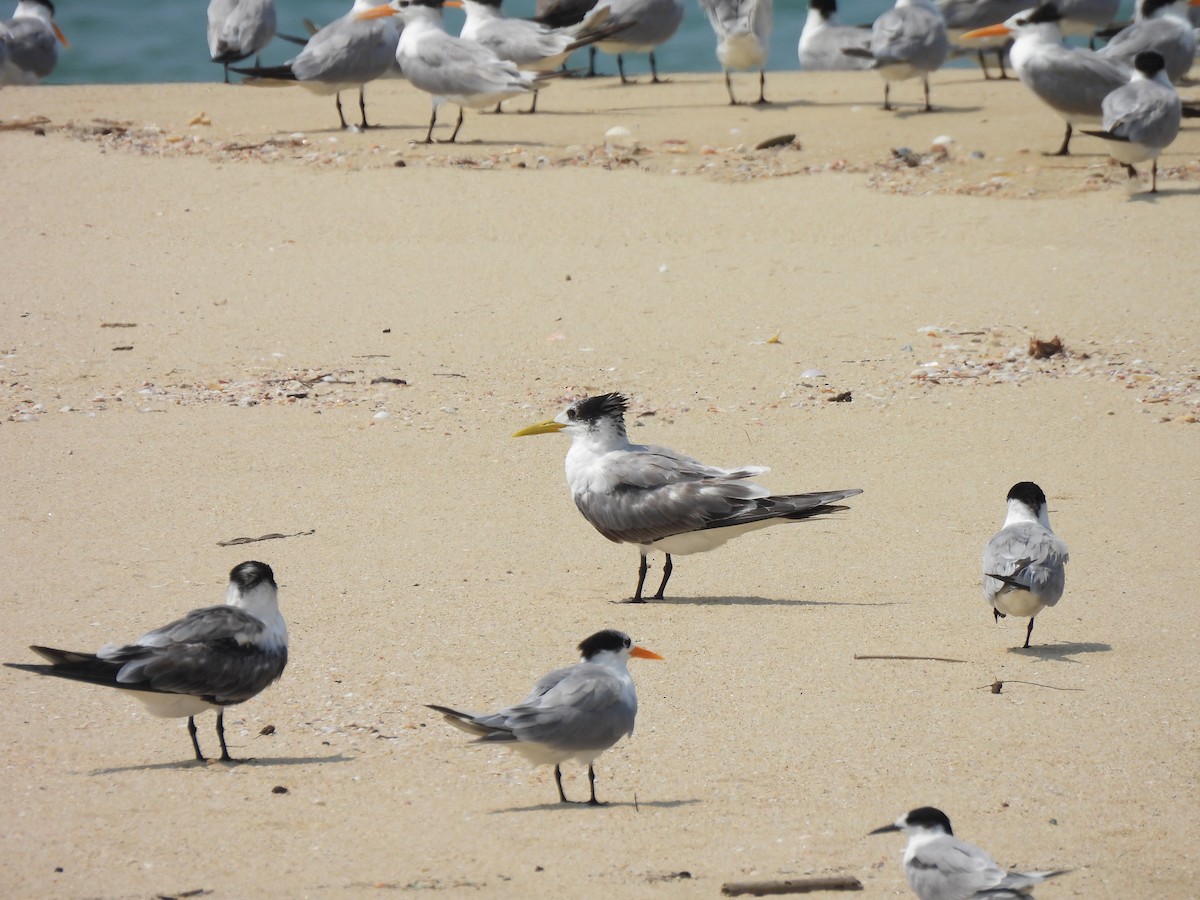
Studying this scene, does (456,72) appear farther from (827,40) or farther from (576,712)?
(576,712)

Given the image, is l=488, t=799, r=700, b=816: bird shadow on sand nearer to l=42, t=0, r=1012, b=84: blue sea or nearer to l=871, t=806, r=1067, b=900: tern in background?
l=871, t=806, r=1067, b=900: tern in background

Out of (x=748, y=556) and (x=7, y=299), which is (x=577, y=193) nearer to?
(x=7, y=299)

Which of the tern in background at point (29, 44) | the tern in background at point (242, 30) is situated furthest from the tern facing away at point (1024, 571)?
the tern in background at point (29, 44)

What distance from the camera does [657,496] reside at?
19.7 feet

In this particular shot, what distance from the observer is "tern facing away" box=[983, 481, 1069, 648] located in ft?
17.2

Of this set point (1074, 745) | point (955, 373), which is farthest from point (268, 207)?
point (1074, 745)

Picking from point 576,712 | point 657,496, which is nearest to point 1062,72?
point 657,496

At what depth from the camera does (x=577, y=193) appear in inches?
448

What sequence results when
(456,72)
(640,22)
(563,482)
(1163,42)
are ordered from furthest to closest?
1. (640,22)
2. (1163,42)
3. (456,72)
4. (563,482)

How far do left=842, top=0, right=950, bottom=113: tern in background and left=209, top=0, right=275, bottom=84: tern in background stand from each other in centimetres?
597

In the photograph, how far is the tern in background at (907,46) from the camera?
1383cm

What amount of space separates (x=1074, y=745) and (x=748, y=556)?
2130 millimetres

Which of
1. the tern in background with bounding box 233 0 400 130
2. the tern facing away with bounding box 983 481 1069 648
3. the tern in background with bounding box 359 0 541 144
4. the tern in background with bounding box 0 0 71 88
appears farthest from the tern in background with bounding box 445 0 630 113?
the tern facing away with bounding box 983 481 1069 648

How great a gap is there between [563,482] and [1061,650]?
261 centimetres
